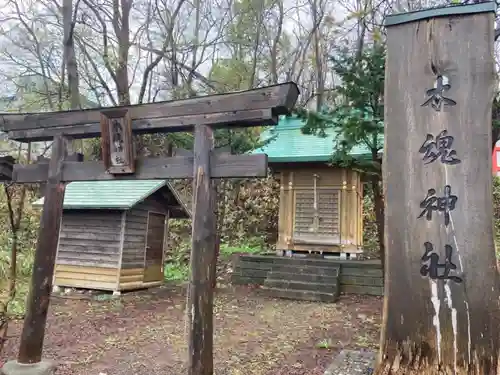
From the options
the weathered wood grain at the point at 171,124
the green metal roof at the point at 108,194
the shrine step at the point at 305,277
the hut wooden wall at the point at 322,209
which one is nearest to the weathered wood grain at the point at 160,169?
the weathered wood grain at the point at 171,124

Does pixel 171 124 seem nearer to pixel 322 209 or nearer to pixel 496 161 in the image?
pixel 322 209

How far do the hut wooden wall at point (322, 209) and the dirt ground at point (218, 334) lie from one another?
7.15ft

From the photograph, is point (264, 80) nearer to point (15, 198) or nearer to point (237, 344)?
point (15, 198)

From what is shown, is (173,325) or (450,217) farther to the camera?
(173,325)

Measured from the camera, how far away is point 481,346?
338 centimetres

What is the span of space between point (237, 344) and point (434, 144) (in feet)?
15.0

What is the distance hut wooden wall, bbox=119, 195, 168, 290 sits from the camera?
11000 millimetres

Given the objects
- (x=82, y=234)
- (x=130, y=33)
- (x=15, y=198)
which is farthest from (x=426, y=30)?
(x=15, y=198)

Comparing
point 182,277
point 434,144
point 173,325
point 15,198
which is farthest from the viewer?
point 15,198

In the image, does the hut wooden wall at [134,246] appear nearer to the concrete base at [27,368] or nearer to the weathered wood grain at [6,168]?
the weathered wood grain at [6,168]

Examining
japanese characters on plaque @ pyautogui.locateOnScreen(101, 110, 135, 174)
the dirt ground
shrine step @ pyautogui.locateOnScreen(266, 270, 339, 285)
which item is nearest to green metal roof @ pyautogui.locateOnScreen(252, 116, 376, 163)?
shrine step @ pyautogui.locateOnScreen(266, 270, 339, 285)

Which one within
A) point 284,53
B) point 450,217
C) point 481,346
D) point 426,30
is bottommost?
point 481,346

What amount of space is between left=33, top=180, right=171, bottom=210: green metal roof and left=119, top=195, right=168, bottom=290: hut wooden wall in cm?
54

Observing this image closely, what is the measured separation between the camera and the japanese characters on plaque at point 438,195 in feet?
11.6
